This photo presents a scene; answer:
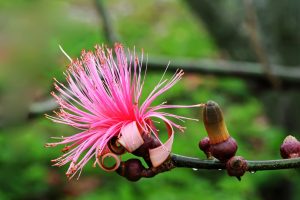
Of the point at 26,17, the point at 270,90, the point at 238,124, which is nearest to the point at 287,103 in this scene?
the point at 270,90

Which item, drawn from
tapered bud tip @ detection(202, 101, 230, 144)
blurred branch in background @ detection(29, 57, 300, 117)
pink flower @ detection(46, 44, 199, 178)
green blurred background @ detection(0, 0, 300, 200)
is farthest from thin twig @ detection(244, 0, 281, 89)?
tapered bud tip @ detection(202, 101, 230, 144)

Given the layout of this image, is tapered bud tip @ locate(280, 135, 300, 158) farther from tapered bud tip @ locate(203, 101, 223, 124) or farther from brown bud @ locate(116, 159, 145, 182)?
brown bud @ locate(116, 159, 145, 182)

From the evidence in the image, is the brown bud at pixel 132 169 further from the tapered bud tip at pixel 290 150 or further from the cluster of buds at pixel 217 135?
the tapered bud tip at pixel 290 150

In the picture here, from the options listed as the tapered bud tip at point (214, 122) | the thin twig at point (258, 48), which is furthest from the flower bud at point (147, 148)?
the thin twig at point (258, 48)

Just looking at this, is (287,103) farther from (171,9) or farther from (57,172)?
(171,9)

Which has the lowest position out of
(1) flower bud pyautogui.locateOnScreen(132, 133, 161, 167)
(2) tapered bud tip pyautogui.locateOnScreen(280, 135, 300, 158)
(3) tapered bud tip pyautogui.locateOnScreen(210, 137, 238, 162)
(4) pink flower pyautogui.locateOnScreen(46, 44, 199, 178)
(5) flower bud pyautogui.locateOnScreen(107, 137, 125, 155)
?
(2) tapered bud tip pyautogui.locateOnScreen(280, 135, 300, 158)

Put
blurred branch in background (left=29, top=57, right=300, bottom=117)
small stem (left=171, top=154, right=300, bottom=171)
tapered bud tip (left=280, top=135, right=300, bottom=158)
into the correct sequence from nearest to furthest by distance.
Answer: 1. small stem (left=171, top=154, right=300, bottom=171)
2. tapered bud tip (left=280, top=135, right=300, bottom=158)
3. blurred branch in background (left=29, top=57, right=300, bottom=117)
